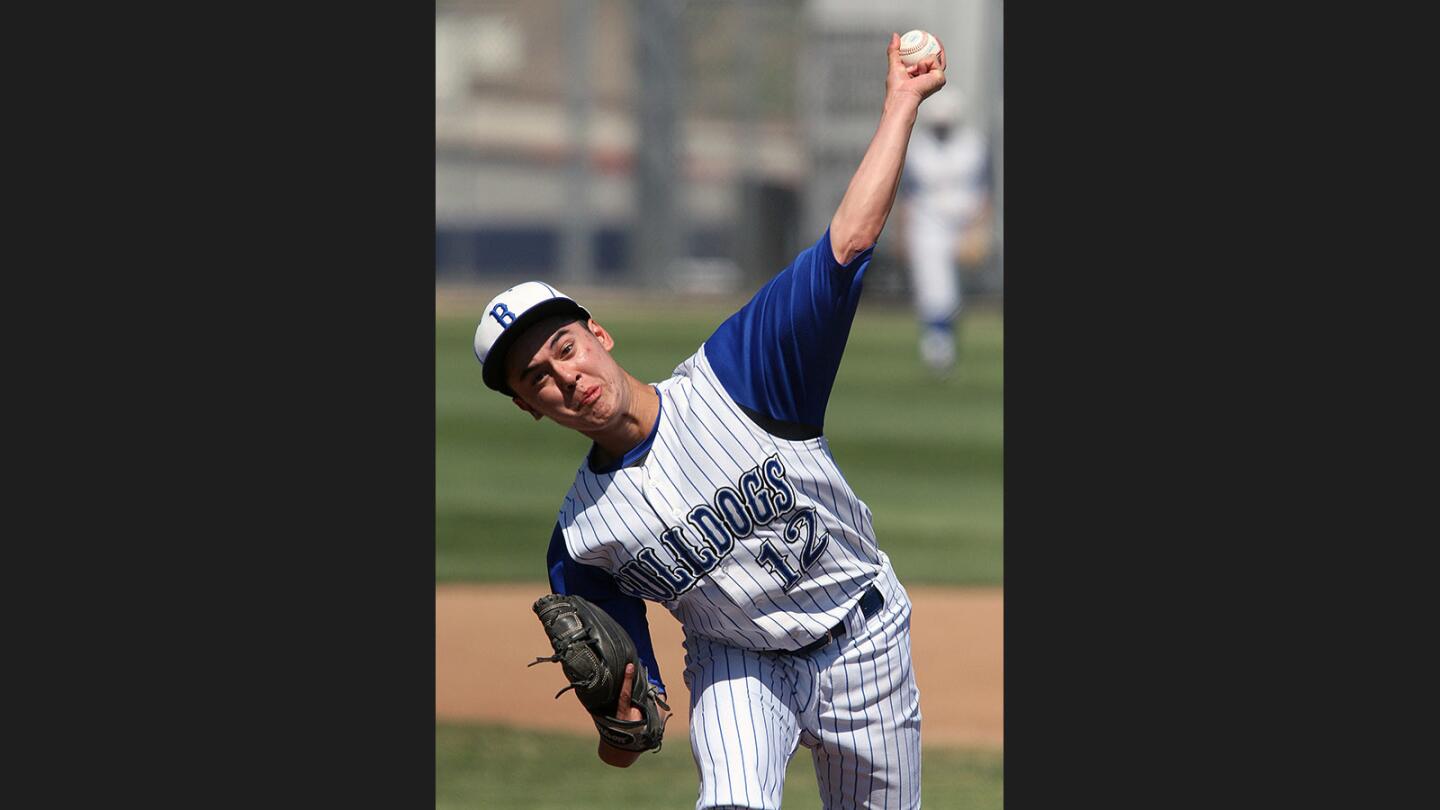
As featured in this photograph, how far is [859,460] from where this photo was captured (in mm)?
12945

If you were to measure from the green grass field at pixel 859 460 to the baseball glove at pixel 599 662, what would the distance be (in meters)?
5.77

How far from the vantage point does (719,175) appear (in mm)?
28062

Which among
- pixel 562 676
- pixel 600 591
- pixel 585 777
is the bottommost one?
pixel 585 777

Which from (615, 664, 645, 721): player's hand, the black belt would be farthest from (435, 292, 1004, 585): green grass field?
(615, 664, 645, 721): player's hand

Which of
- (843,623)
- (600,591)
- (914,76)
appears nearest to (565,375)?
(600,591)

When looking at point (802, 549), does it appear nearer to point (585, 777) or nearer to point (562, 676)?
point (585, 777)

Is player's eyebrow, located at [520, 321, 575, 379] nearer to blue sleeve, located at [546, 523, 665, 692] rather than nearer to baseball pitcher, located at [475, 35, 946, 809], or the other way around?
baseball pitcher, located at [475, 35, 946, 809]

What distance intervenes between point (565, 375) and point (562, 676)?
4.53m

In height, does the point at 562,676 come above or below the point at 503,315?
below

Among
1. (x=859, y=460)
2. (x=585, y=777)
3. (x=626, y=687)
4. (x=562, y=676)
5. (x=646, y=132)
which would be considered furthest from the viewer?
(x=646, y=132)

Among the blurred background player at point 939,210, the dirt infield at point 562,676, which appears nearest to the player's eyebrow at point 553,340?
the dirt infield at point 562,676

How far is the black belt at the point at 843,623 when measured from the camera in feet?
12.8

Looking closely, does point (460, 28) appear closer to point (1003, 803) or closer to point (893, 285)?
point (893, 285)

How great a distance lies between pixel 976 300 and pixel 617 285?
6070 mm
